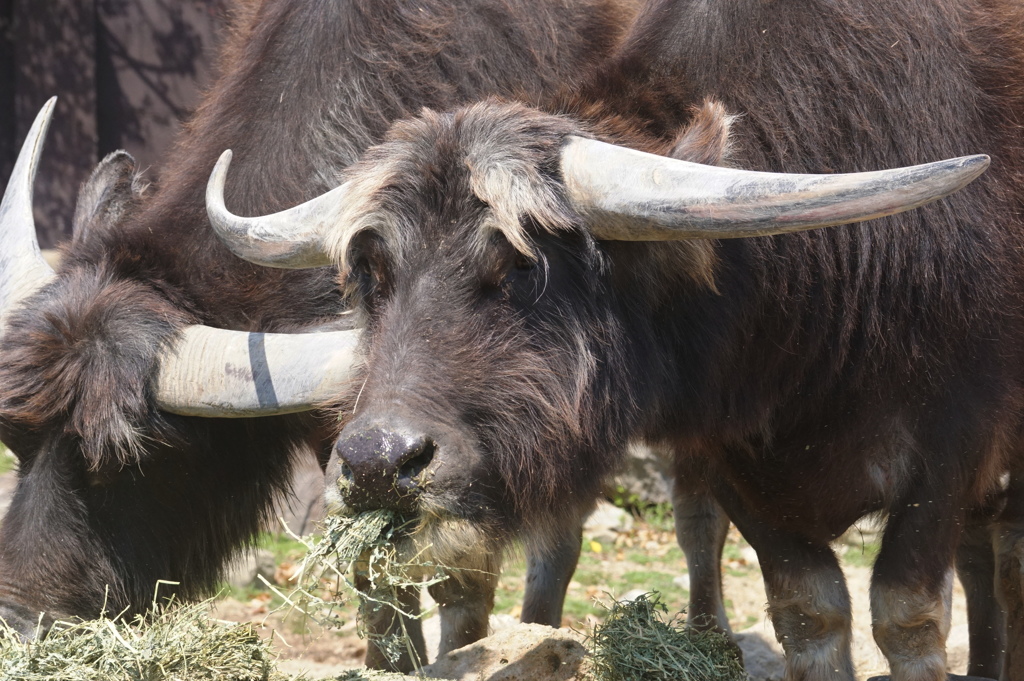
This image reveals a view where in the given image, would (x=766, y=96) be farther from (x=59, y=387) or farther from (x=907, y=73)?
(x=59, y=387)

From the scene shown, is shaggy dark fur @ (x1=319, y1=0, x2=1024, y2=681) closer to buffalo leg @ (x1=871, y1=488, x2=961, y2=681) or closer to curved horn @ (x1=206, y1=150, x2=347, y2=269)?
buffalo leg @ (x1=871, y1=488, x2=961, y2=681)

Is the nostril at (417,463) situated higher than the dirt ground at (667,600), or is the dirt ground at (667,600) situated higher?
the nostril at (417,463)

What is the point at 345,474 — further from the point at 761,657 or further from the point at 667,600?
the point at 667,600

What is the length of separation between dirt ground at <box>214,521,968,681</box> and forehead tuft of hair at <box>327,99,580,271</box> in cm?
219

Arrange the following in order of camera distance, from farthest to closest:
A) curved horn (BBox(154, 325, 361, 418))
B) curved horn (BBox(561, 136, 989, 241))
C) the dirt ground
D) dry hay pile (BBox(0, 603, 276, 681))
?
1. the dirt ground
2. curved horn (BBox(154, 325, 361, 418))
3. dry hay pile (BBox(0, 603, 276, 681))
4. curved horn (BBox(561, 136, 989, 241))

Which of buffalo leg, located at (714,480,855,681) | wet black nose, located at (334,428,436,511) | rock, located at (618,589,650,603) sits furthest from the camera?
rock, located at (618,589,650,603)

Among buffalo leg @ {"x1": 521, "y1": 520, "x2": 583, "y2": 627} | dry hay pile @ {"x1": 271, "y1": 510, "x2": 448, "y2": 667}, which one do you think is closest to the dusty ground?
buffalo leg @ {"x1": 521, "y1": 520, "x2": 583, "y2": 627}

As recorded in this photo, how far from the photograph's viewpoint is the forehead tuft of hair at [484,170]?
3295mm

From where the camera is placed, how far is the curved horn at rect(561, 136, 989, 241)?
110 inches

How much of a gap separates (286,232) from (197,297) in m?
0.90

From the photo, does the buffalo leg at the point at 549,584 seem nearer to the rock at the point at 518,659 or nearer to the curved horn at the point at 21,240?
the rock at the point at 518,659

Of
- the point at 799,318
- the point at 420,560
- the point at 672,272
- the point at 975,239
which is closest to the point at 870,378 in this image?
the point at 799,318

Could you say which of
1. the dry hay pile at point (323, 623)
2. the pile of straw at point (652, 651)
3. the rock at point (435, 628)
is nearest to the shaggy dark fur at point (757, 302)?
the dry hay pile at point (323, 623)

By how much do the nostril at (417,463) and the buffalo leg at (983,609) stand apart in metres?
3.28
